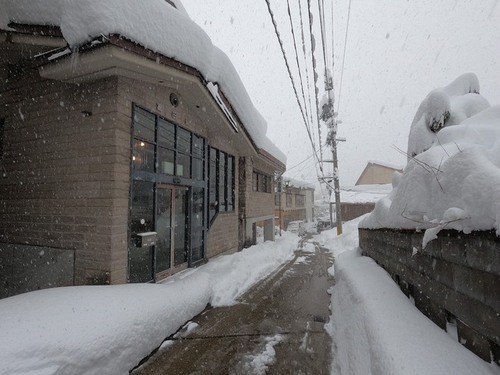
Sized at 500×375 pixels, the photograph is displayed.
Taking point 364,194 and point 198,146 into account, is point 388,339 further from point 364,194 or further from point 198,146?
point 364,194

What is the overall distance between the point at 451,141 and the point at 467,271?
1.46m

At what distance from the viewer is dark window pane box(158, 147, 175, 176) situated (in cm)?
637

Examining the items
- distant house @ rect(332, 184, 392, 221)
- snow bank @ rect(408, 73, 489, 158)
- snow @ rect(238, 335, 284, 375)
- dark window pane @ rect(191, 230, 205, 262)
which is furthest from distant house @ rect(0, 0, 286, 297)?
distant house @ rect(332, 184, 392, 221)

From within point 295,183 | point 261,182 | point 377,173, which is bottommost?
point 261,182

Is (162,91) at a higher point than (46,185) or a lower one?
higher

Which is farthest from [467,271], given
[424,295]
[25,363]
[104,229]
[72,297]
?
[104,229]

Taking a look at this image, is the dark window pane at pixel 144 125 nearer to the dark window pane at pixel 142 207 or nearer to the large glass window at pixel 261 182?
the dark window pane at pixel 142 207

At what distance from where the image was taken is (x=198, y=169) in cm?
820

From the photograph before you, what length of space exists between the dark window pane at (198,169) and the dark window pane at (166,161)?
1.09 m

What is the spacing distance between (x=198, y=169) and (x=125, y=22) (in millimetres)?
4572

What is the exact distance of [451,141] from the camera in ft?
9.22

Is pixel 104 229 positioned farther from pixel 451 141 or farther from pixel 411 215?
pixel 451 141

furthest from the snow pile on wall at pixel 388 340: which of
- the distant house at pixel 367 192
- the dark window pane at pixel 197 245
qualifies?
the distant house at pixel 367 192

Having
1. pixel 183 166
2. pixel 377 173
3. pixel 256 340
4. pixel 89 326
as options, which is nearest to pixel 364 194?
pixel 377 173
